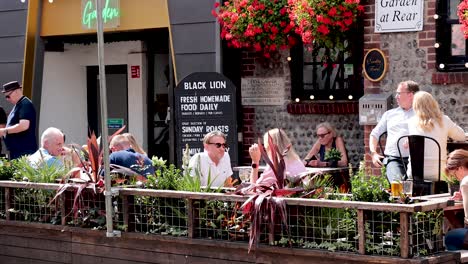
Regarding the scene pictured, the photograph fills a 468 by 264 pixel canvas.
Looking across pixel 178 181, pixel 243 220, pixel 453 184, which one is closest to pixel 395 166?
pixel 453 184

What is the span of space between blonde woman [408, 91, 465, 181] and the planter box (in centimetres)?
217

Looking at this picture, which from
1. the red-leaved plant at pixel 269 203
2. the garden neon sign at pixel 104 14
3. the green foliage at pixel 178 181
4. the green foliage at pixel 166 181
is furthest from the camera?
the garden neon sign at pixel 104 14

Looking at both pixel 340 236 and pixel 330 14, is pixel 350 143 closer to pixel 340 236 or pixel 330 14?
pixel 330 14

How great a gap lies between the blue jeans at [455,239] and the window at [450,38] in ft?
12.7

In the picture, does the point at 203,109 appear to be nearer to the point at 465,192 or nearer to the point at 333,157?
the point at 333,157

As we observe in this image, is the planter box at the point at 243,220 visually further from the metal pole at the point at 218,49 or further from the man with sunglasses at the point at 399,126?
the metal pole at the point at 218,49

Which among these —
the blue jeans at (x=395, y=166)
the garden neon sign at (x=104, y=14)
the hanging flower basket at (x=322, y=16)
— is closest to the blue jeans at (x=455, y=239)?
the blue jeans at (x=395, y=166)

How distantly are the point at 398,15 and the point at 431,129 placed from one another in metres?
2.61

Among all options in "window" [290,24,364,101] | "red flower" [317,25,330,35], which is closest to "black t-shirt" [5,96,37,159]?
"window" [290,24,364,101]

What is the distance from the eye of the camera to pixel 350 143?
456 inches

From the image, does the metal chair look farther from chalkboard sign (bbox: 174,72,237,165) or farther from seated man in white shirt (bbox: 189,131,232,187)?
chalkboard sign (bbox: 174,72,237,165)

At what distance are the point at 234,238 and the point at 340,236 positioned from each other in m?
0.80

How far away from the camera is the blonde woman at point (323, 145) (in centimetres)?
1050

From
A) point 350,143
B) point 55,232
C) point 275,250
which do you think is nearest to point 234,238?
point 275,250
